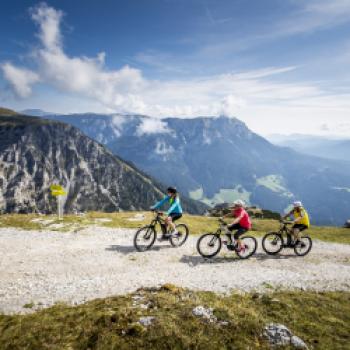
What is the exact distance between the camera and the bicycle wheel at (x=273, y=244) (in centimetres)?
1919

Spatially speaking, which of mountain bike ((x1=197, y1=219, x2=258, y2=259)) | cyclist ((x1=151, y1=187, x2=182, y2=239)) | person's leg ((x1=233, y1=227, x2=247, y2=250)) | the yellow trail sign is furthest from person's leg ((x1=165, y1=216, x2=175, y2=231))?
the yellow trail sign

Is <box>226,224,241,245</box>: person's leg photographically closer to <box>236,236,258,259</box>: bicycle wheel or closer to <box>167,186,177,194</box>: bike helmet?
<box>236,236,258,259</box>: bicycle wheel

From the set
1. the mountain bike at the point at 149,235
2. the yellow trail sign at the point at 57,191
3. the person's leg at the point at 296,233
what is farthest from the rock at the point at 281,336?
the yellow trail sign at the point at 57,191

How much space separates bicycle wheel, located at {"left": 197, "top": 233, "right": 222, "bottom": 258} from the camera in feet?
56.5

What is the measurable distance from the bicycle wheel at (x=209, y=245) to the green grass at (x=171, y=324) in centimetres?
622

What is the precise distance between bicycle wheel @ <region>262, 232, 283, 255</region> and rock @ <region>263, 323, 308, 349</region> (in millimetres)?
11182

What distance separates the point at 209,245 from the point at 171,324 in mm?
9343

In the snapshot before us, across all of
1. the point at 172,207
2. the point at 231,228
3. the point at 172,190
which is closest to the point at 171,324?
the point at 231,228

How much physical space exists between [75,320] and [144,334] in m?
2.42

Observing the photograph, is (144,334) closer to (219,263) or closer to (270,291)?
(270,291)

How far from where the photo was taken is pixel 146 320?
8.31 meters

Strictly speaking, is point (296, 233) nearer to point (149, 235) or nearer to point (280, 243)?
point (280, 243)

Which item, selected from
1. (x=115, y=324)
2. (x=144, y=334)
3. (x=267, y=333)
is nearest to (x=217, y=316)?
(x=267, y=333)

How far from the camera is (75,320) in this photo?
339 inches
